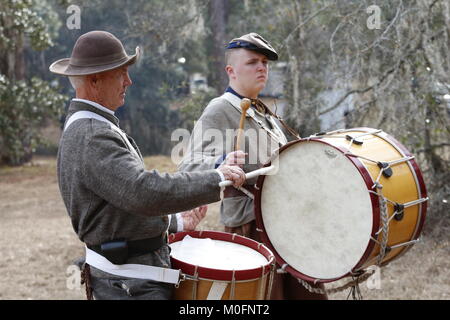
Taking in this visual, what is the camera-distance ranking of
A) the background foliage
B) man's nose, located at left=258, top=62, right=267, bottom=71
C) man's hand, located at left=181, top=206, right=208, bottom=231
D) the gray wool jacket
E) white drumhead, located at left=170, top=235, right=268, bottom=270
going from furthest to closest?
1. the background foliage
2. man's nose, located at left=258, top=62, right=267, bottom=71
3. man's hand, located at left=181, top=206, right=208, bottom=231
4. white drumhead, located at left=170, top=235, right=268, bottom=270
5. the gray wool jacket

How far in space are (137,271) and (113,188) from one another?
0.36 metres

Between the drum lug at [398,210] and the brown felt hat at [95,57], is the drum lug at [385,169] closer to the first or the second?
the drum lug at [398,210]

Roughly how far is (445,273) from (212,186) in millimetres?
3753

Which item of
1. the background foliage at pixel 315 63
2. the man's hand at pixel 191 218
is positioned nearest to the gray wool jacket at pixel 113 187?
the man's hand at pixel 191 218

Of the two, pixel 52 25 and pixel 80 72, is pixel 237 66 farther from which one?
pixel 52 25

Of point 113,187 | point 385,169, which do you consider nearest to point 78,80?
point 113,187

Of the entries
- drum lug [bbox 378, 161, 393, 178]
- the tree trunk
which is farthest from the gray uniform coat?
the tree trunk

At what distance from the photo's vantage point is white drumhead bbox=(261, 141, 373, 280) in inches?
100

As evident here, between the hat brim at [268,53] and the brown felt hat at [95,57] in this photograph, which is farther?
the hat brim at [268,53]

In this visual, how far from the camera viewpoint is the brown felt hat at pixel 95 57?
2.03 m

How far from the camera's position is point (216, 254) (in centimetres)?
236

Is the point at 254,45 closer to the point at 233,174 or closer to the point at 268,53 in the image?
the point at 268,53

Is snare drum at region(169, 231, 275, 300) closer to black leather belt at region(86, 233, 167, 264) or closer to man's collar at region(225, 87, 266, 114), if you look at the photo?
black leather belt at region(86, 233, 167, 264)
